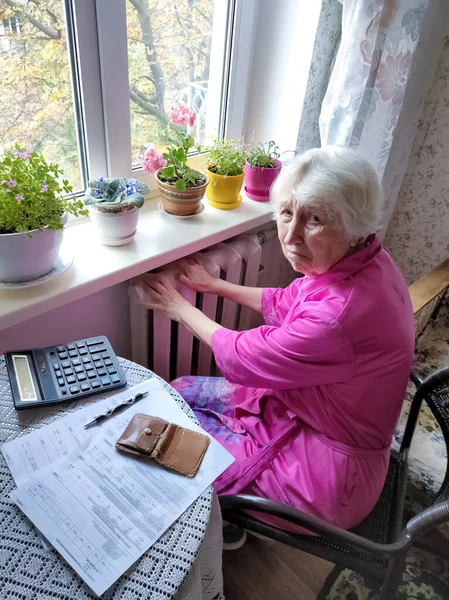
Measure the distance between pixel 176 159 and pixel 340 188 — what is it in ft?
1.71

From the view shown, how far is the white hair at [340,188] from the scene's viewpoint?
2.96 feet

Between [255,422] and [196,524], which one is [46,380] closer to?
[196,524]

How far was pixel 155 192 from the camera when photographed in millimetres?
1425

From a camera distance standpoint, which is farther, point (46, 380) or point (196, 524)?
point (46, 380)

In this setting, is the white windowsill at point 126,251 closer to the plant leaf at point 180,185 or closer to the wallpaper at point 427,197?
the plant leaf at point 180,185

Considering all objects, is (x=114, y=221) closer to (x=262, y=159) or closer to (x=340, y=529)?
(x=262, y=159)

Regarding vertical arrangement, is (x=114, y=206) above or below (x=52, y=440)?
above

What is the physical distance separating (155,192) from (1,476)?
0.99 metres

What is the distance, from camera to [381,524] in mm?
1080

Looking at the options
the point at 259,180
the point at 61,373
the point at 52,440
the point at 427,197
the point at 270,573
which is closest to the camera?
the point at 52,440

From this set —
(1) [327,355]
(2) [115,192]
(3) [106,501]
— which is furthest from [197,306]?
(3) [106,501]

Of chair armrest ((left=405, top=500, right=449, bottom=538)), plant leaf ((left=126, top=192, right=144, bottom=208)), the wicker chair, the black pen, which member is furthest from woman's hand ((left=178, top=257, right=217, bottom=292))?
chair armrest ((left=405, top=500, right=449, bottom=538))

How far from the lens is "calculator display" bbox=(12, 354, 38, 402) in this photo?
79 cm

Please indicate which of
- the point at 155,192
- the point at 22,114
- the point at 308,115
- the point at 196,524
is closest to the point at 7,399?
the point at 196,524
